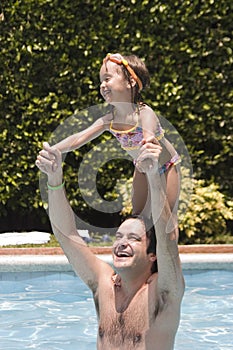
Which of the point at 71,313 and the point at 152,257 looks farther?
the point at 71,313

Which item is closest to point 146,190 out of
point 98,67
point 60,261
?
point 60,261

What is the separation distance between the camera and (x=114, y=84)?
389 cm

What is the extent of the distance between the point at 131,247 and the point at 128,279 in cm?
17

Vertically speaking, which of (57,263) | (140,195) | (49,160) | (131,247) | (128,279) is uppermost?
(49,160)

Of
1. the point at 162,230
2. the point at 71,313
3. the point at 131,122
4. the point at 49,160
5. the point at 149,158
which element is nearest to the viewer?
the point at 149,158

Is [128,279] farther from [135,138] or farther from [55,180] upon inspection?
[135,138]

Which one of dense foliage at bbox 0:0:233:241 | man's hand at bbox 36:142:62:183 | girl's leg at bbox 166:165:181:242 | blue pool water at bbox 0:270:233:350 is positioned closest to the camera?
man's hand at bbox 36:142:62:183

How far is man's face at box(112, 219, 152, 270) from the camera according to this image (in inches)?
125

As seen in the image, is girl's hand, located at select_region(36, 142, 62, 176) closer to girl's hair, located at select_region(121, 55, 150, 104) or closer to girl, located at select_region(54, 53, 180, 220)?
girl, located at select_region(54, 53, 180, 220)

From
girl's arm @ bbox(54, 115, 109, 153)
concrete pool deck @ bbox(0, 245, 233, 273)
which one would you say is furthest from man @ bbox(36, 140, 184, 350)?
concrete pool deck @ bbox(0, 245, 233, 273)

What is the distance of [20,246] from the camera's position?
28.3ft

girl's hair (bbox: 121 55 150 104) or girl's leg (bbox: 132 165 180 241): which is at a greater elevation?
girl's hair (bbox: 121 55 150 104)

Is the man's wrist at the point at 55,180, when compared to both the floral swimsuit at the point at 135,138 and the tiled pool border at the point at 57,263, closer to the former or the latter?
the floral swimsuit at the point at 135,138

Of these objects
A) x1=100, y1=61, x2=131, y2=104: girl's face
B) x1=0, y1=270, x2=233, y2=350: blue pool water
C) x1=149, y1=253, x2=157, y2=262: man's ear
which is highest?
x1=100, y1=61, x2=131, y2=104: girl's face
